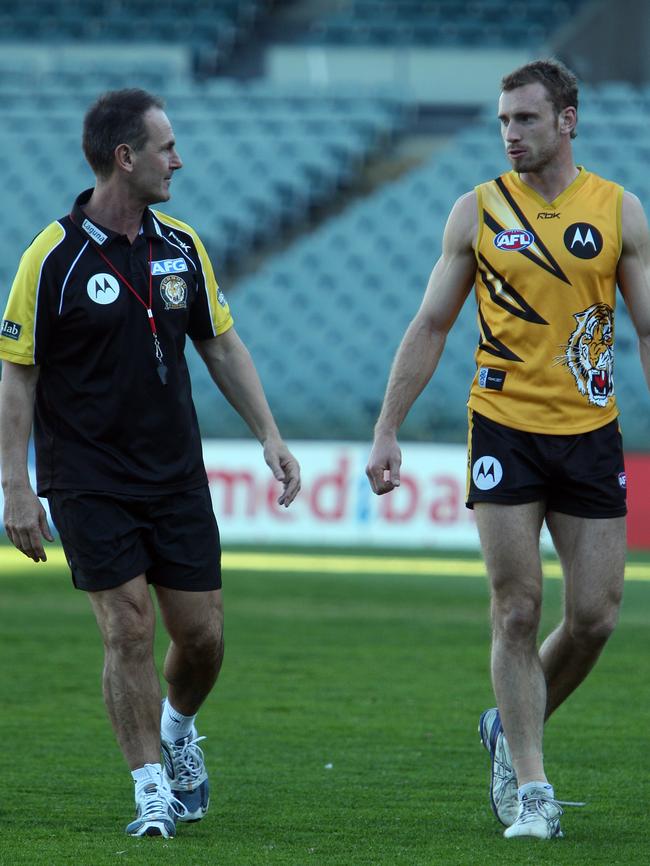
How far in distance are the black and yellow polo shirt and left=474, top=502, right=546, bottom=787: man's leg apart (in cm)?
100

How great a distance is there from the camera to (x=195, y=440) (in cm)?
512

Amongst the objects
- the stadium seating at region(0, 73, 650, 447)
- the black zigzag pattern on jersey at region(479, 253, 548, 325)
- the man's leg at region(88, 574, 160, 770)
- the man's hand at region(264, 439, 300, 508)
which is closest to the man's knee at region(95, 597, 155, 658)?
the man's leg at region(88, 574, 160, 770)

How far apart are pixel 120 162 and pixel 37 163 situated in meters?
15.4

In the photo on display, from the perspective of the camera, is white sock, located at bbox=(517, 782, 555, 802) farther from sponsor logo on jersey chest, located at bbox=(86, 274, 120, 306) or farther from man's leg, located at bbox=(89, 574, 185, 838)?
sponsor logo on jersey chest, located at bbox=(86, 274, 120, 306)

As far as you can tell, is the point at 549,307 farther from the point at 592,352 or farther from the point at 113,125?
the point at 113,125

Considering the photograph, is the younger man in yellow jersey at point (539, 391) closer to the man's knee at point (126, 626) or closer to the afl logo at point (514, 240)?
the afl logo at point (514, 240)

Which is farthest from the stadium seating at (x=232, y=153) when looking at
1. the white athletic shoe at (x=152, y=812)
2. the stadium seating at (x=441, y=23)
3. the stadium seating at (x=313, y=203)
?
the white athletic shoe at (x=152, y=812)

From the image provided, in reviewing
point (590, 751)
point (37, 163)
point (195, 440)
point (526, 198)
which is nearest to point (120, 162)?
point (195, 440)

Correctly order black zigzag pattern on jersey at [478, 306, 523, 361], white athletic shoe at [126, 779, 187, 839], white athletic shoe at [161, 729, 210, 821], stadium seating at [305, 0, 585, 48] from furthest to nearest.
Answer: stadium seating at [305, 0, 585, 48] < white athletic shoe at [161, 729, 210, 821] < black zigzag pattern on jersey at [478, 306, 523, 361] < white athletic shoe at [126, 779, 187, 839]

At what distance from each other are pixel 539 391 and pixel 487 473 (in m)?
0.31

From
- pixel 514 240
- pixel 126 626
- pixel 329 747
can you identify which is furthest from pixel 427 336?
pixel 329 747

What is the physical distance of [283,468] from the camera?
5156 millimetres

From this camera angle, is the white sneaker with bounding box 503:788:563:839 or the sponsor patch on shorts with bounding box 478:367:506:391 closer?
the white sneaker with bounding box 503:788:563:839

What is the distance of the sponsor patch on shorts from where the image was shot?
496cm
